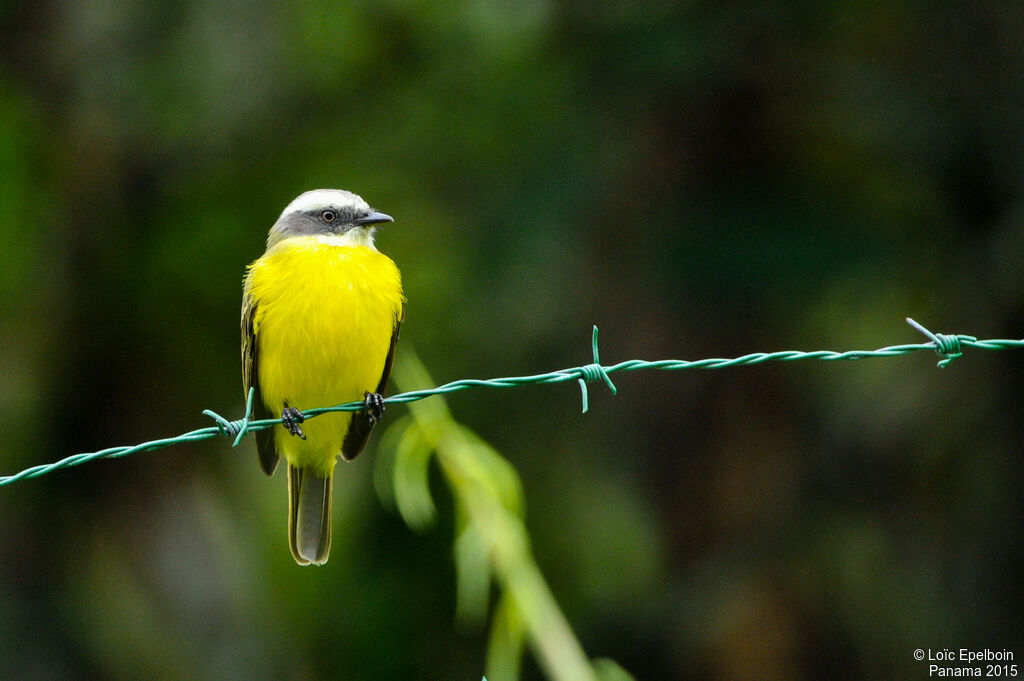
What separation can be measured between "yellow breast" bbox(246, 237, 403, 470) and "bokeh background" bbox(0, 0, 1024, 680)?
7.17ft

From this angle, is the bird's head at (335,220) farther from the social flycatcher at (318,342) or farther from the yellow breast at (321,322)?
the yellow breast at (321,322)

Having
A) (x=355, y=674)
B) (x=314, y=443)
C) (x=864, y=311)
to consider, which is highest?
(x=864, y=311)

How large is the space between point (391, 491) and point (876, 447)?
2.85 m

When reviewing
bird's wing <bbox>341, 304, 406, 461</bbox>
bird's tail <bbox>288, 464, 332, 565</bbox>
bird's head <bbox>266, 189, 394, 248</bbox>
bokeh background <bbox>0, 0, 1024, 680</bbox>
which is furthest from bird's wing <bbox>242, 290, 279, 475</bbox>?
bokeh background <bbox>0, 0, 1024, 680</bbox>

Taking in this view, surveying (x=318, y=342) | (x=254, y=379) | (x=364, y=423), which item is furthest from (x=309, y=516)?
(x=318, y=342)

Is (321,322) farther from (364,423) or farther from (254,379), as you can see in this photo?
(364,423)

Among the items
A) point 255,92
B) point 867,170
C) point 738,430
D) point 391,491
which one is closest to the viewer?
point 391,491

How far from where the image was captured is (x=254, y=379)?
550 cm

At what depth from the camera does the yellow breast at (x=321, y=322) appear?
17.1 ft

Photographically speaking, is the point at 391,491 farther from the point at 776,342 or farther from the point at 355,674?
the point at 776,342

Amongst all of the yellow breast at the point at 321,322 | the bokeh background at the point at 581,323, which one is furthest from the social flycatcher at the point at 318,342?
the bokeh background at the point at 581,323

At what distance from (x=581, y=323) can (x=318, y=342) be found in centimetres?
318

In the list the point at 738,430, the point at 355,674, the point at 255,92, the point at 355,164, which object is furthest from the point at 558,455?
the point at 255,92

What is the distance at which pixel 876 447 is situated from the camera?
7.65 m
